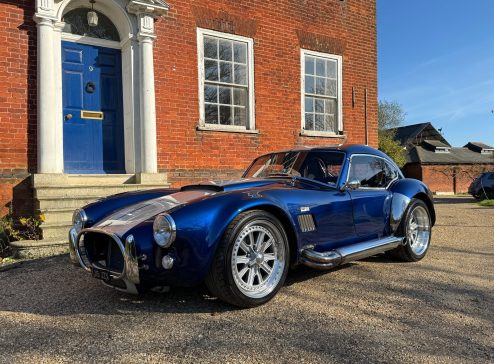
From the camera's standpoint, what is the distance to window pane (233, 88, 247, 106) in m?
8.56

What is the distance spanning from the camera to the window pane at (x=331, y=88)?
32.2ft

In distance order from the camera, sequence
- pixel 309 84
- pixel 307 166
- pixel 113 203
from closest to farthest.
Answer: pixel 113 203, pixel 307 166, pixel 309 84

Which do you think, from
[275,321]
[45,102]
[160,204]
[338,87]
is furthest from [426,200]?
[45,102]

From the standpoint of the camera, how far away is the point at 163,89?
7.56 m

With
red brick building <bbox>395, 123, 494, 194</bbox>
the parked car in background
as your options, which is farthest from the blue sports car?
red brick building <bbox>395, 123, 494, 194</bbox>

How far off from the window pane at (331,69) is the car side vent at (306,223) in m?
6.88

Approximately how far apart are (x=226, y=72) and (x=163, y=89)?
4.73 ft

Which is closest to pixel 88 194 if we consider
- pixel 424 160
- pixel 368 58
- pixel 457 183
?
pixel 368 58

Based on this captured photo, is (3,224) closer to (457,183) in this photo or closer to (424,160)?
(424,160)

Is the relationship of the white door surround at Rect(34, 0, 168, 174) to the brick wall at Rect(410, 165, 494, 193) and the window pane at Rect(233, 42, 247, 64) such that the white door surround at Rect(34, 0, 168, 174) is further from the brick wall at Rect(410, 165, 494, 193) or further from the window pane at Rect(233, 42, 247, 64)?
the brick wall at Rect(410, 165, 494, 193)

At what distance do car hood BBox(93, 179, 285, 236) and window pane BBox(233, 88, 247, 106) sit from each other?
187 inches

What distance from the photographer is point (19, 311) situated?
337 centimetres

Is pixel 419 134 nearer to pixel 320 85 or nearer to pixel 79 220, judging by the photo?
pixel 320 85

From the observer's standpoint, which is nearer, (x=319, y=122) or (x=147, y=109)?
(x=147, y=109)
